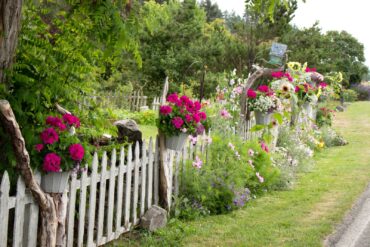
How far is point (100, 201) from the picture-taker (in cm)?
475

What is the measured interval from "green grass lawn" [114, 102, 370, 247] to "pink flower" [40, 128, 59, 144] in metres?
1.67

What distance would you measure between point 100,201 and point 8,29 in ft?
6.26

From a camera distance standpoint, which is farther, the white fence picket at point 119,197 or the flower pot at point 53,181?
the white fence picket at point 119,197

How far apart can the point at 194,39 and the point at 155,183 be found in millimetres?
15708

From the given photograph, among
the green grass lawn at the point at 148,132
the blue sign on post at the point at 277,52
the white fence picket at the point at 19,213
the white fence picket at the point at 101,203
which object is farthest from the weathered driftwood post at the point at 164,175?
the blue sign on post at the point at 277,52

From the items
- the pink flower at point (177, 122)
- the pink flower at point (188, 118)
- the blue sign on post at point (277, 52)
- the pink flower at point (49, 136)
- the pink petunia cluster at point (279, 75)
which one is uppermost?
the blue sign on post at point (277, 52)

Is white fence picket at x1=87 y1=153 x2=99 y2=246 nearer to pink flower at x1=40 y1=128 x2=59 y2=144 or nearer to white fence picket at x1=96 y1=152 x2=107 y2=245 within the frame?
white fence picket at x1=96 y1=152 x2=107 y2=245

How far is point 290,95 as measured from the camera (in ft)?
32.9

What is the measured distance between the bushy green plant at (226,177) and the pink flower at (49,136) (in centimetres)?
264

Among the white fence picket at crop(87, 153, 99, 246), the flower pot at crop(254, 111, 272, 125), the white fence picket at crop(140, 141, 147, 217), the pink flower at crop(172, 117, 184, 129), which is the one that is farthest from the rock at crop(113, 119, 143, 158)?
the flower pot at crop(254, 111, 272, 125)

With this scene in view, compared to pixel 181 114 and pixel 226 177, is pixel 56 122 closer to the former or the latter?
pixel 181 114

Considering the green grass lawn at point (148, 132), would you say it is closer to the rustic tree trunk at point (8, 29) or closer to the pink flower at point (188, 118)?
the pink flower at point (188, 118)

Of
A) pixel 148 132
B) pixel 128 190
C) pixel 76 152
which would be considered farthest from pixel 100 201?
pixel 148 132

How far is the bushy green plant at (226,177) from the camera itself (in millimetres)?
6301
